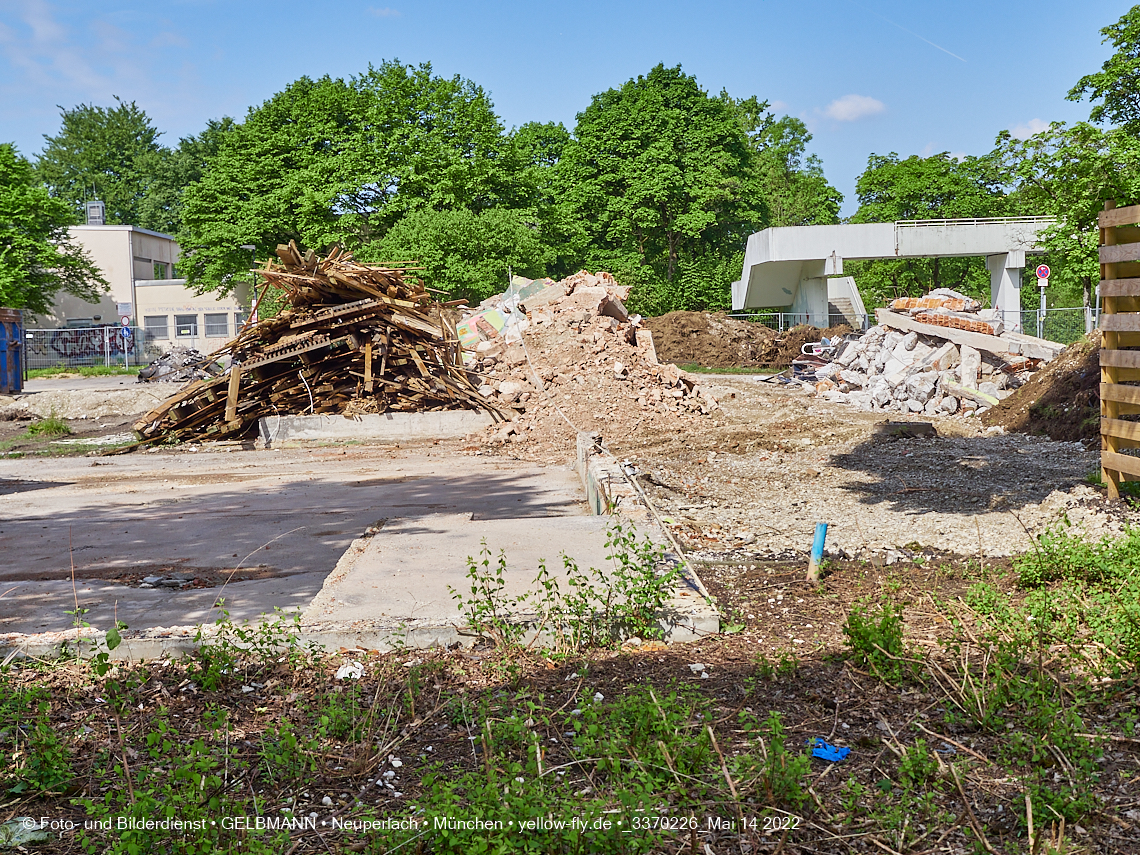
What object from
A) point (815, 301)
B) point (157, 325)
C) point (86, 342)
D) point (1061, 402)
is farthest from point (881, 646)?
point (157, 325)

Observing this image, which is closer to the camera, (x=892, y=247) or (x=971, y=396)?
(x=971, y=396)

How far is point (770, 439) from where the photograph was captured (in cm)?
1307

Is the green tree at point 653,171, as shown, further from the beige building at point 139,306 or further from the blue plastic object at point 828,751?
the blue plastic object at point 828,751

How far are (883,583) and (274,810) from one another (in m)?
3.67

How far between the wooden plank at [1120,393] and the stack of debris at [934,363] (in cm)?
978

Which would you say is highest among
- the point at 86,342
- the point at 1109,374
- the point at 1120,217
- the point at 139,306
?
the point at 139,306

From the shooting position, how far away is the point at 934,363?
19438mm

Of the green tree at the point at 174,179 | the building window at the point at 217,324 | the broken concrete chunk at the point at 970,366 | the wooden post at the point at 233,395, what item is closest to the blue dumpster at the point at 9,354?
the wooden post at the point at 233,395

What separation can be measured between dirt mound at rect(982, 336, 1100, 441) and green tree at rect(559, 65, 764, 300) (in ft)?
104

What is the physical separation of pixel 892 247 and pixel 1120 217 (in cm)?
3082

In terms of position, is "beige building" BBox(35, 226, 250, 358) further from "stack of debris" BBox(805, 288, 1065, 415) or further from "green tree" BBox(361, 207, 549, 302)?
"stack of debris" BBox(805, 288, 1065, 415)

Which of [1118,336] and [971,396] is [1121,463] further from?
[971,396]

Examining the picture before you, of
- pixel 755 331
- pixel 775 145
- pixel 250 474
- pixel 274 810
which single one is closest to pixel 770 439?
pixel 250 474

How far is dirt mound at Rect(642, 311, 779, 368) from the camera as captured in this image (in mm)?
32188
